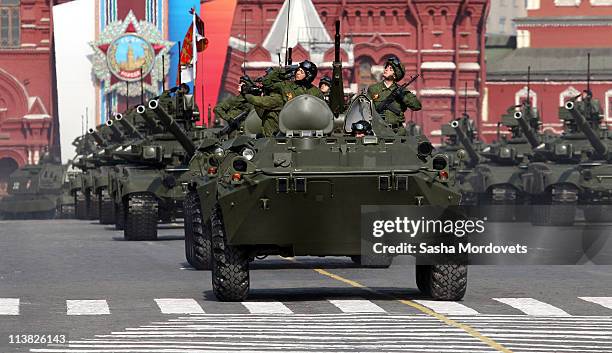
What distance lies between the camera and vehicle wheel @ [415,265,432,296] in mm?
19797

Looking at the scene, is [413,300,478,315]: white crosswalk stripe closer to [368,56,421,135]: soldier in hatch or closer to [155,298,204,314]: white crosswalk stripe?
[155,298,204,314]: white crosswalk stripe

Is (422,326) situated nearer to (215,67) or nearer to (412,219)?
(412,219)

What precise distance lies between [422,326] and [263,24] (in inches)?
3840

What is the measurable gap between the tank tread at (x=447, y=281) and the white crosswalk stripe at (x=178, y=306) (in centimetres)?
250

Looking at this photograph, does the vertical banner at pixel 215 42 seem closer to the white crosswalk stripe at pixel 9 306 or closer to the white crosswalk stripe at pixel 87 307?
the white crosswalk stripe at pixel 9 306

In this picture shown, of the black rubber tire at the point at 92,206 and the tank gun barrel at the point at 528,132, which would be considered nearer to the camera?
the tank gun barrel at the point at 528,132

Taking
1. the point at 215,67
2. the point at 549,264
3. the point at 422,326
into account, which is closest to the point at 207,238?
the point at 549,264

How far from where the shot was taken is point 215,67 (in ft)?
367

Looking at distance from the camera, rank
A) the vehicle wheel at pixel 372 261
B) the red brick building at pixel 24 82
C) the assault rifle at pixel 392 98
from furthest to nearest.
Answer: the red brick building at pixel 24 82
the vehicle wheel at pixel 372 261
the assault rifle at pixel 392 98

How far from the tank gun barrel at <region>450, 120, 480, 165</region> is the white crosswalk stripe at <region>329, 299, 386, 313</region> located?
1784 inches

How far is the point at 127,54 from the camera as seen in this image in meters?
113

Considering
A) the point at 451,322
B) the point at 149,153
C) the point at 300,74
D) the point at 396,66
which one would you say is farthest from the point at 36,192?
the point at 451,322

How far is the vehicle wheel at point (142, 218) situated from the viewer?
Result: 3862 cm

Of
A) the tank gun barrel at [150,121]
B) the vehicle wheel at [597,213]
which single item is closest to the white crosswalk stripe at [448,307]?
the tank gun barrel at [150,121]
